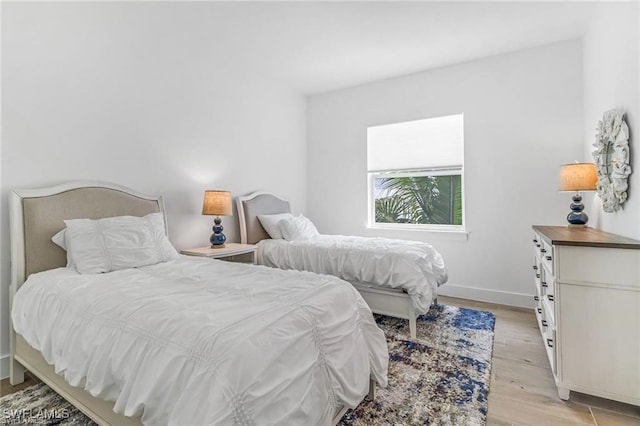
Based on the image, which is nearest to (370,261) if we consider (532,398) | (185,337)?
(532,398)

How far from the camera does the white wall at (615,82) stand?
6.33 ft

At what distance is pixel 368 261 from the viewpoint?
284 centimetres

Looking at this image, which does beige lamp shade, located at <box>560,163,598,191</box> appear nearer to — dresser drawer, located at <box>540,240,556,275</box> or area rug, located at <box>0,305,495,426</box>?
dresser drawer, located at <box>540,240,556,275</box>

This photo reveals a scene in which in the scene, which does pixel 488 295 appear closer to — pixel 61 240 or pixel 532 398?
pixel 532 398

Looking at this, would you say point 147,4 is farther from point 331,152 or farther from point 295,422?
point 295,422

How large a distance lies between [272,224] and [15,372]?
93.3 inches

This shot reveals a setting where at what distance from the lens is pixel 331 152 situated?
471 cm

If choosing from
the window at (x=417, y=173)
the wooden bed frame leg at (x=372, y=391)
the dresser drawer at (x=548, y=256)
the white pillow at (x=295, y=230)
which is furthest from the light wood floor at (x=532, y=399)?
the white pillow at (x=295, y=230)

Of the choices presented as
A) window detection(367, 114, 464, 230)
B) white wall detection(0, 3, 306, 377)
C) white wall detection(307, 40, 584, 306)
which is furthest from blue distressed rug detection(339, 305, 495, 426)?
white wall detection(0, 3, 306, 377)

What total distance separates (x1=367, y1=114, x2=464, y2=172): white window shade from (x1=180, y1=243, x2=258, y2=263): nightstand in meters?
2.10

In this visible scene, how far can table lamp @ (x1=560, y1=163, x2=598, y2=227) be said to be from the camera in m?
2.53

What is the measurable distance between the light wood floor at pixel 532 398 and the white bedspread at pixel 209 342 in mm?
737

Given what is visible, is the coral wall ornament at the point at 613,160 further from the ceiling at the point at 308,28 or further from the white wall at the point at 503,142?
the ceiling at the point at 308,28

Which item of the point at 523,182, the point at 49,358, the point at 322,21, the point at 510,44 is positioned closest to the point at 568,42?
the point at 510,44
